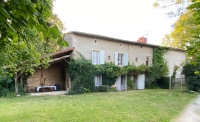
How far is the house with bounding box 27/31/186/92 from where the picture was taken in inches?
514

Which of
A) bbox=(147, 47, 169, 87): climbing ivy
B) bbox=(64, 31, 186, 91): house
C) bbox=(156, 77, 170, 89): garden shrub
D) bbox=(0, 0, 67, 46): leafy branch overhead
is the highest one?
bbox=(64, 31, 186, 91): house

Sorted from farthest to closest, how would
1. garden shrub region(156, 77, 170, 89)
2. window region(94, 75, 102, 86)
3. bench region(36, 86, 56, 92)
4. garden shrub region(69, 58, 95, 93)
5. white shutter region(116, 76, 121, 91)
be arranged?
1. garden shrub region(156, 77, 170, 89)
2. white shutter region(116, 76, 121, 91)
3. window region(94, 75, 102, 86)
4. bench region(36, 86, 56, 92)
5. garden shrub region(69, 58, 95, 93)

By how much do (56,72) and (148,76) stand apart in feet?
32.2

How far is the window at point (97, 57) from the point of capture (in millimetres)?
13961

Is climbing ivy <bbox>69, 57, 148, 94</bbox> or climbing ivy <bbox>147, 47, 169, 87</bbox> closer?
climbing ivy <bbox>69, 57, 148, 94</bbox>

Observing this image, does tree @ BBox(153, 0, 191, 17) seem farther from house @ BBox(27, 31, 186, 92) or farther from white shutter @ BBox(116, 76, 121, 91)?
white shutter @ BBox(116, 76, 121, 91)

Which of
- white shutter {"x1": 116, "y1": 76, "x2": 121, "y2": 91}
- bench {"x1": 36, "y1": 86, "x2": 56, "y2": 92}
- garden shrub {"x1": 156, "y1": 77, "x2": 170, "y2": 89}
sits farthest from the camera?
garden shrub {"x1": 156, "y1": 77, "x2": 170, "y2": 89}

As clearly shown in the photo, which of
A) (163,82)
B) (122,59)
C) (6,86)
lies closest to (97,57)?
(122,59)

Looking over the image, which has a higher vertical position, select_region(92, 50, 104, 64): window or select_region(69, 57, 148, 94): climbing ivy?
select_region(92, 50, 104, 64): window

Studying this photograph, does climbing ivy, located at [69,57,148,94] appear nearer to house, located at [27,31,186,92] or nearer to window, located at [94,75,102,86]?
window, located at [94,75,102,86]

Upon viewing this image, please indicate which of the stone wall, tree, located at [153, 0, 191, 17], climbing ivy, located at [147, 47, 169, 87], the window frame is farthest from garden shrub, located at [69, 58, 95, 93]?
climbing ivy, located at [147, 47, 169, 87]

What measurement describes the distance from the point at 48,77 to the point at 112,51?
253 inches

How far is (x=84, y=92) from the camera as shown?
497 inches

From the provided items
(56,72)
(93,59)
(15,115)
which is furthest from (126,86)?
(15,115)
